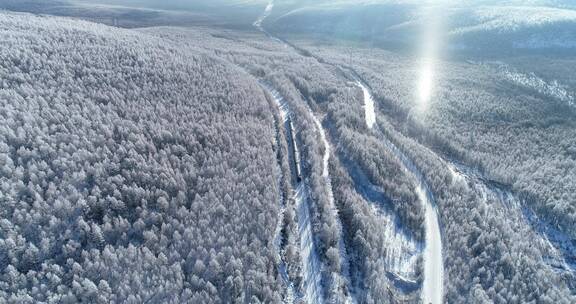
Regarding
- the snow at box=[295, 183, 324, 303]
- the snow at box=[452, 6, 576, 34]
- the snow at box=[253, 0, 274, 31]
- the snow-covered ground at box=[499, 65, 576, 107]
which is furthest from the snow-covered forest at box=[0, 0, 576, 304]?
the snow at box=[253, 0, 274, 31]

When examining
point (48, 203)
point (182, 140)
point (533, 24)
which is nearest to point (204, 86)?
point (182, 140)

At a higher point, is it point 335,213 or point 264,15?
point 264,15

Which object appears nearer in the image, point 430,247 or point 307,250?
point 307,250

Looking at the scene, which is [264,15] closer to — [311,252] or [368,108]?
[368,108]

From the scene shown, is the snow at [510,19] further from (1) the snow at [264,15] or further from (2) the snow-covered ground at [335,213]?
(2) the snow-covered ground at [335,213]

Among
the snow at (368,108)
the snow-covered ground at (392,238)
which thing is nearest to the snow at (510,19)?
the snow at (368,108)

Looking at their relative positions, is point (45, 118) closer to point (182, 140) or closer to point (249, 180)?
point (182, 140)

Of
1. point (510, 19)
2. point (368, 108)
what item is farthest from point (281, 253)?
point (510, 19)
